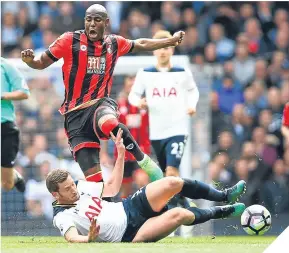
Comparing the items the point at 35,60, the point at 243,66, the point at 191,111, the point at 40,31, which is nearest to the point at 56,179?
the point at 35,60

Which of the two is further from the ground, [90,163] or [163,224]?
[90,163]

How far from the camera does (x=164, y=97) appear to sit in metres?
14.4

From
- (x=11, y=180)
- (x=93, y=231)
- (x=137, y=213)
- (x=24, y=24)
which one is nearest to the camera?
(x=93, y=231)

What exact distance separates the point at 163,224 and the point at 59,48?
2342mm

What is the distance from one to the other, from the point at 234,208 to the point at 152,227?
1.00 metres

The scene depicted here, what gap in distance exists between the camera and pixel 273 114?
17672 millimetres

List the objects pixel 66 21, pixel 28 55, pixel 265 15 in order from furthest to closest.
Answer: pixel 265 15, pixel 66 21, pixel 28 55

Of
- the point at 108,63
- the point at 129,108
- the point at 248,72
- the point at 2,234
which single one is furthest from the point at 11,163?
the point at 248,72

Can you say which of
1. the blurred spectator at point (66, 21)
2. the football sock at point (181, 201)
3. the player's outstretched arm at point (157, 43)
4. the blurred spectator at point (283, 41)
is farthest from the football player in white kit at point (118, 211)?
the blurred spectator at point (283, 41)

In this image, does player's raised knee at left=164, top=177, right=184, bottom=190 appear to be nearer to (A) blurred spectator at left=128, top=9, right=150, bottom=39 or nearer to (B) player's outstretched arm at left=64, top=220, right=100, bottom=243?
(B) player's outstretched arm at left=64, top=220, right=100, bottom=243

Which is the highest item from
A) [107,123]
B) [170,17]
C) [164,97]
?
[170,17]

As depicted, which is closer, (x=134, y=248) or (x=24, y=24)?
(x=134, y=248)

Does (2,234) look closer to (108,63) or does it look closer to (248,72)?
(108,63)

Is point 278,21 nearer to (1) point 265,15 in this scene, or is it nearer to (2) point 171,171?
(1) point 265,15
